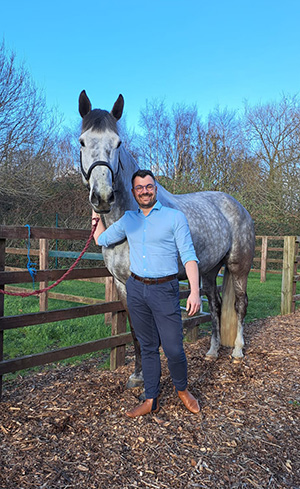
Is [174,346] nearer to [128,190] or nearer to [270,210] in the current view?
[128,190]

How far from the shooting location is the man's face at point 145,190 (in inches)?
98.7

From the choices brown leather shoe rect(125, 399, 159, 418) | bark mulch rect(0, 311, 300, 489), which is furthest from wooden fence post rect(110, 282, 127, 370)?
brown leather shoe rect(125, 399, 159, 418)

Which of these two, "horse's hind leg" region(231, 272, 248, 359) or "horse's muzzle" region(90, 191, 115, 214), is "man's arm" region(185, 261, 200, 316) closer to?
"horse's muzzle" region(90, 191, 115, 214)

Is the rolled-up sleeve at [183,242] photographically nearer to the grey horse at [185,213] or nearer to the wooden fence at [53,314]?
the grey horse at [185,213]

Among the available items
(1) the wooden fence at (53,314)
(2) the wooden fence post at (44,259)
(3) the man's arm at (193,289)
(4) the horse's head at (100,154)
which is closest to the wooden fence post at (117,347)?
(1) the wooden fence at (53,314)

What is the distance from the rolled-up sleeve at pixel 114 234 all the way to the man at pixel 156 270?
0.14 ft

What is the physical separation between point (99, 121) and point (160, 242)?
1024mm

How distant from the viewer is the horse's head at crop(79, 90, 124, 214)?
7.93ft

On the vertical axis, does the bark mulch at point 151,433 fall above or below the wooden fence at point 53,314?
below

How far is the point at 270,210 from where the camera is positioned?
15719 millimetres

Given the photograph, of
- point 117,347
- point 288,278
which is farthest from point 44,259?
point 288,278

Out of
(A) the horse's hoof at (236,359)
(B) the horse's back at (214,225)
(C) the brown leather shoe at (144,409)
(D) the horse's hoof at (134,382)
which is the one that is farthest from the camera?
(A) the horse's hoof at (236,359)

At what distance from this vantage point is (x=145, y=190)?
251cm

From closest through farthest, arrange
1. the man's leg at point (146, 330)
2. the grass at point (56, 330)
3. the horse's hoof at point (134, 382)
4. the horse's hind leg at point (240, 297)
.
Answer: the man's leg at point (146, 330) → the horse's hoof at point (134, 382) → the horse's hind leg at point (240, 297) → the grass at point (56, 330)
